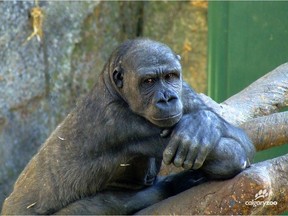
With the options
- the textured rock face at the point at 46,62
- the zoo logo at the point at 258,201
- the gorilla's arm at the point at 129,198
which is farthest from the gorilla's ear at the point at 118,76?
the textured rock face at the point at 46,62

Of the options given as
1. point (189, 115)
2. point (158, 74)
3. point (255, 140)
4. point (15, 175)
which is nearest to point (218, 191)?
point (189, 115)

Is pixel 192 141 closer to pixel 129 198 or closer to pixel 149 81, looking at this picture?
pixel 149 81

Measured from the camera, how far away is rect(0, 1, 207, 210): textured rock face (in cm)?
593

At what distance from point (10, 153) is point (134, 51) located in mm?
2881

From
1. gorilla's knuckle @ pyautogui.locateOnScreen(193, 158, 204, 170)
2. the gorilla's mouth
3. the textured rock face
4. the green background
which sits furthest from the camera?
the textured rock face

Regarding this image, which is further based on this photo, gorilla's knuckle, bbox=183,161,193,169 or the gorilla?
the gorilla

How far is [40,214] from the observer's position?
364cm

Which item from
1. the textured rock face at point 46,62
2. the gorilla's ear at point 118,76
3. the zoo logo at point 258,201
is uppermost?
the gorilla's ear at point 118,76

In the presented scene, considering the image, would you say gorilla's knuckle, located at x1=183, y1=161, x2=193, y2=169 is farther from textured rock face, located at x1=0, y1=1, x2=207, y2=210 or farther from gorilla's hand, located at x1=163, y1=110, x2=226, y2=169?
textured rock face, located at x1=0, y1=1, x2=207, y2=210

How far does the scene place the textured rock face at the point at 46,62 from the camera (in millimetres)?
5926

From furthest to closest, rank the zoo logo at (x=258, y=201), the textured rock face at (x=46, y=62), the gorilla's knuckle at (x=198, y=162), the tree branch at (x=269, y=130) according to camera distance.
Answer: the textured rock face at (x=46, y=62) → the tree branch at (x=269, y=130) → the gorilla's knuckle at (x=198, y=162) → the zoo logo at (x=258, y=201)

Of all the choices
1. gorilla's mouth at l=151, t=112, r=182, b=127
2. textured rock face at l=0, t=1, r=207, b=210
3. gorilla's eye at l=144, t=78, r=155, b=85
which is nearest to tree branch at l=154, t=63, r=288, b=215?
gorilla's mouth at l=151, t=112, r=182, b=127

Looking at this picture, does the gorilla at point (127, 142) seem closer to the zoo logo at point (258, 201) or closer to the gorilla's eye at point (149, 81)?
the gorilla's eye at point (149, 81)

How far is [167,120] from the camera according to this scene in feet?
10.6
